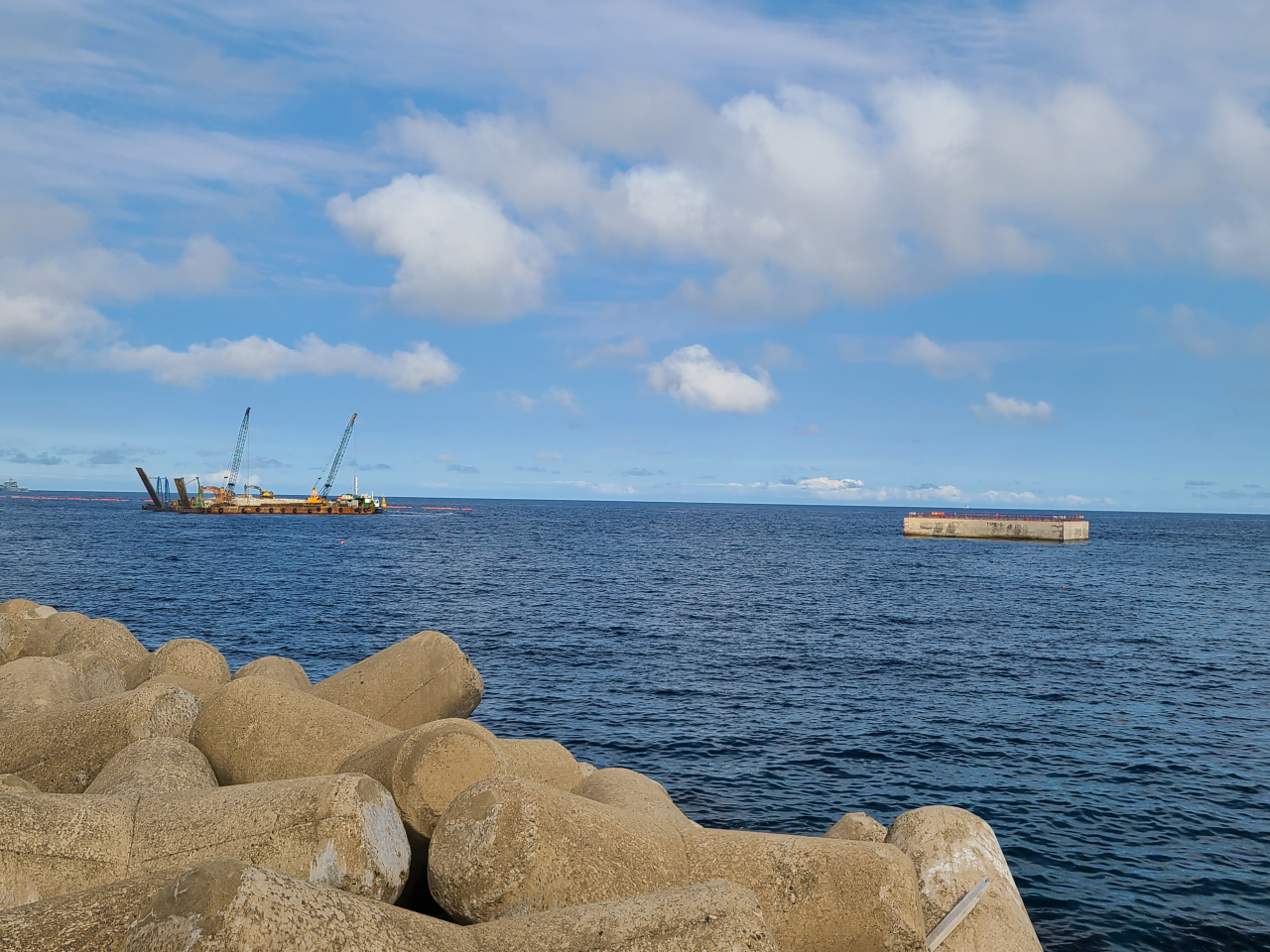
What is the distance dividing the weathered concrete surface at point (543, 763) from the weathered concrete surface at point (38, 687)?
5756 millimetres

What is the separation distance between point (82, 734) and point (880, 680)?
2082cm

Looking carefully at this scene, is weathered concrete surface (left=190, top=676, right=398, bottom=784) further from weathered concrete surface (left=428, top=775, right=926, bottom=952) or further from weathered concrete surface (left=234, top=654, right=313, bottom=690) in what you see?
weathered concrete surface (left=234, top=654, right=313, bottom=690)

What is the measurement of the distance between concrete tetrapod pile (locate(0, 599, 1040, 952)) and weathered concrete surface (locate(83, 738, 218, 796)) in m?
0.04

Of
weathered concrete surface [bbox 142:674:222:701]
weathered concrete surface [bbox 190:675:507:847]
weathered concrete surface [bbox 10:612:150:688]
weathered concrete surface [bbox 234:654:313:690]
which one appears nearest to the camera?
weathered concrete surface [bbox 190:675:507:847]

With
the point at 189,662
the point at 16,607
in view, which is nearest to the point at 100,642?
the point at 189,662

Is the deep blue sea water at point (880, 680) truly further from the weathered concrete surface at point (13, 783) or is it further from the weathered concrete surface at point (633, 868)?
the weathered concrete surface at point (13, 783)

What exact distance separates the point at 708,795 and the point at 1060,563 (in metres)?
67.0

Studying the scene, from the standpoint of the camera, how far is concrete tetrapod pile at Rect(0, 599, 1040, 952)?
475 centimetres

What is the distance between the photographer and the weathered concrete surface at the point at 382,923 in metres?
4.07

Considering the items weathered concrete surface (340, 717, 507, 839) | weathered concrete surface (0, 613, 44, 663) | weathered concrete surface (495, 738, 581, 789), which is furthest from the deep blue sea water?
weathered concrete surface (0, 613, 44, 663)

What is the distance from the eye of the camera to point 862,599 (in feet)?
149

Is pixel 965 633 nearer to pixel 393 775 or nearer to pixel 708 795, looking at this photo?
pixel 708 795

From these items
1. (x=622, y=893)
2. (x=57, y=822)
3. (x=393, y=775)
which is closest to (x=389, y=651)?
(x=393, y=775)

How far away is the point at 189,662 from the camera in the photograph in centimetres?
1497
